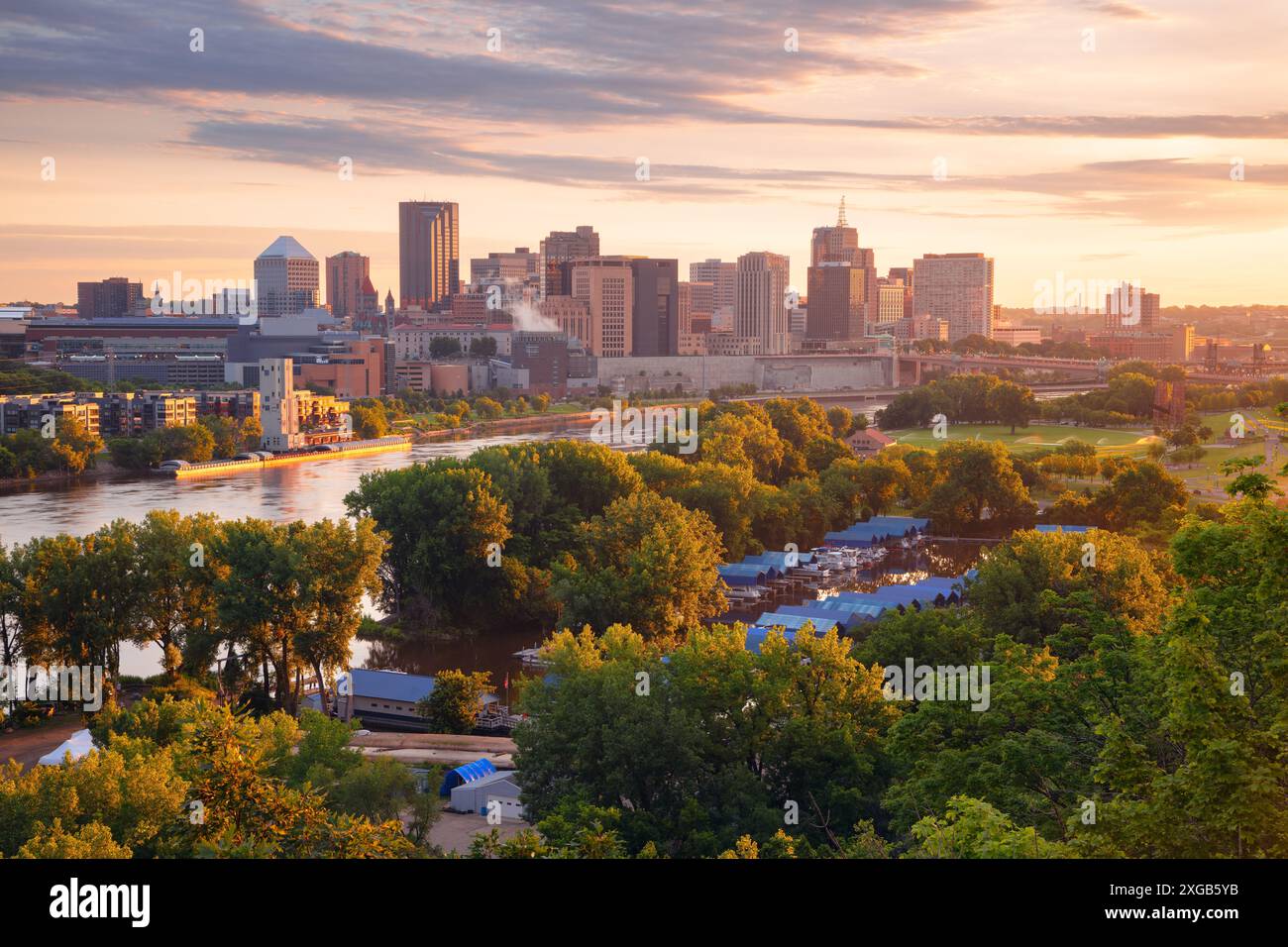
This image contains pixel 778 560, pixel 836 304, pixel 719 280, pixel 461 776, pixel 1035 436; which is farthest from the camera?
pixel 719 280

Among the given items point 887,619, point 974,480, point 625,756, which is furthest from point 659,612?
point 974,480

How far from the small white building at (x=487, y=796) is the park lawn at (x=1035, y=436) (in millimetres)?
17705

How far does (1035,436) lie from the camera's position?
27.2 metres

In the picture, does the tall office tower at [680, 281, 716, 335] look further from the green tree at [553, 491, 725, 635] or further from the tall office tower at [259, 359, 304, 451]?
the green tree at [553, 491, 725, 635]

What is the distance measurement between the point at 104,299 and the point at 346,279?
16.8 meters

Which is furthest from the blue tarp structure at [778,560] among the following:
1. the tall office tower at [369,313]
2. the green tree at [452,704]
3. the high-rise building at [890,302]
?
the high-rise building at [890,302]

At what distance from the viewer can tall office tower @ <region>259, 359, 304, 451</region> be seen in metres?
28.6

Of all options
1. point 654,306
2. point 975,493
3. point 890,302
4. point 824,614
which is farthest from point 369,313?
point 824,614

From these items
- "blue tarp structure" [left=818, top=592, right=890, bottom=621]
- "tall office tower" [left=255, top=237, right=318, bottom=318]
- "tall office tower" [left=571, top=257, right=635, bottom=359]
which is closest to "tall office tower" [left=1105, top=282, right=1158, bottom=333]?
"tall office tower" [left=571, top=257, right=635, bottom=359]

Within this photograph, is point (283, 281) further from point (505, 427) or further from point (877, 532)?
point (877, 532)

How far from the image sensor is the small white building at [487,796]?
6.77 meters

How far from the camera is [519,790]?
693cm

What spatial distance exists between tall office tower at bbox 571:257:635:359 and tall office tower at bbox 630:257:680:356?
291mm
